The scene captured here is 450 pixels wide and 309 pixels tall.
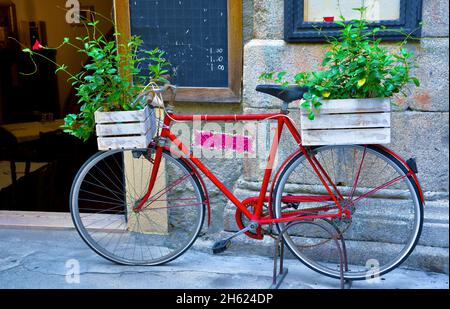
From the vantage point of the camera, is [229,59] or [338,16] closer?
[338,16]

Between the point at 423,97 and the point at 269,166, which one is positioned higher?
the point at 423,97

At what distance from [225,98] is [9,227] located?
213cm

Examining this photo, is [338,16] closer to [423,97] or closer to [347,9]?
[347,9]

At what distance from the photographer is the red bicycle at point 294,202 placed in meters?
3.43

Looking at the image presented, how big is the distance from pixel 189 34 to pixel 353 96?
53.6 inches

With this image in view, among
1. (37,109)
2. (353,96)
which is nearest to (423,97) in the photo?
(353,96)

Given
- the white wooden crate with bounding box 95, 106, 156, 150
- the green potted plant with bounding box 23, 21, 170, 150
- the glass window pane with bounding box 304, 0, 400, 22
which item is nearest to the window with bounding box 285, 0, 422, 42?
the glass window pane with bounding box 304, 0, 400, 22

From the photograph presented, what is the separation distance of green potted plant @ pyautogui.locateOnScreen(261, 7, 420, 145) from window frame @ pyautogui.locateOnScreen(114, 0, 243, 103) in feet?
2.85

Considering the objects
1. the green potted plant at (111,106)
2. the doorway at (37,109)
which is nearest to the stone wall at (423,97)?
the green potted plant at (111,106)

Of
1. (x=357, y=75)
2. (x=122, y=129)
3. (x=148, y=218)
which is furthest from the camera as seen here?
(x=148, y=218)

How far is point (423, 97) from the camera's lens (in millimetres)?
3635

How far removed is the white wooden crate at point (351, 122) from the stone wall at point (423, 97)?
23.1 inches

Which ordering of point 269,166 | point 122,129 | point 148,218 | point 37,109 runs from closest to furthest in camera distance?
point 122,129 → point 269,166 → point 148,218 → point 37,109

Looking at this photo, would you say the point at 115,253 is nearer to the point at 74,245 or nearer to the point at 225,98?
the point at 74,245
